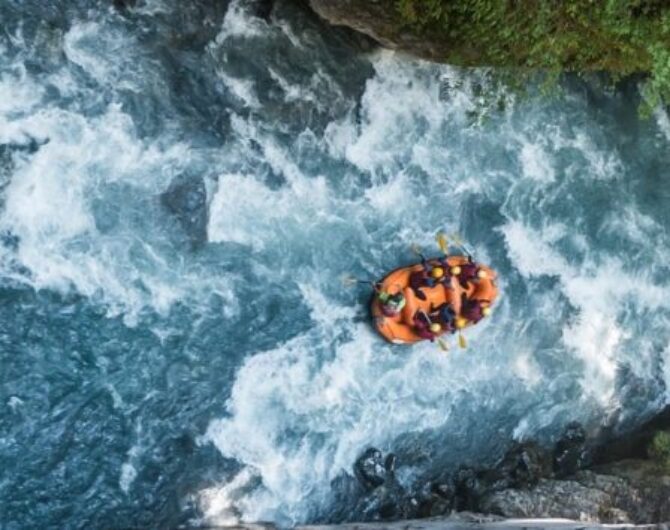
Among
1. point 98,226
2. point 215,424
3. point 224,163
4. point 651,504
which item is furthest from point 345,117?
point 651,504

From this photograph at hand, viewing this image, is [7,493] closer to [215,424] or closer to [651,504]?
[215,424]

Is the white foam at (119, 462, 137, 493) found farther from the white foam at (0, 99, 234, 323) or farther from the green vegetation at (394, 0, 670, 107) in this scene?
the green vegetation at (394, 0, 670, 107)

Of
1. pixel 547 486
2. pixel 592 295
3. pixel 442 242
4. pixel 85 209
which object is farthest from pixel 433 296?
pixel 85 209

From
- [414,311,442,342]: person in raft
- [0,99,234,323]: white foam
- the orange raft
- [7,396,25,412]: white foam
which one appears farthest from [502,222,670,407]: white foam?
[7,396,25,412]: white foam

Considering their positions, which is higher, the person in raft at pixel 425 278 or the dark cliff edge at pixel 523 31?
the dark cliff edge at pixel 523 31

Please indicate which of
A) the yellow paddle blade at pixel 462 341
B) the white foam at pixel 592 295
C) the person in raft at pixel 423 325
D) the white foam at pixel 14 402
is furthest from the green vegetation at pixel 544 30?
the white foam at pixel 14 402

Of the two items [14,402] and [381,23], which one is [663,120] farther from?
[14,402]

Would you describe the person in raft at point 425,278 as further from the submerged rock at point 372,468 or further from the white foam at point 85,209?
the white foam at point 85,209
